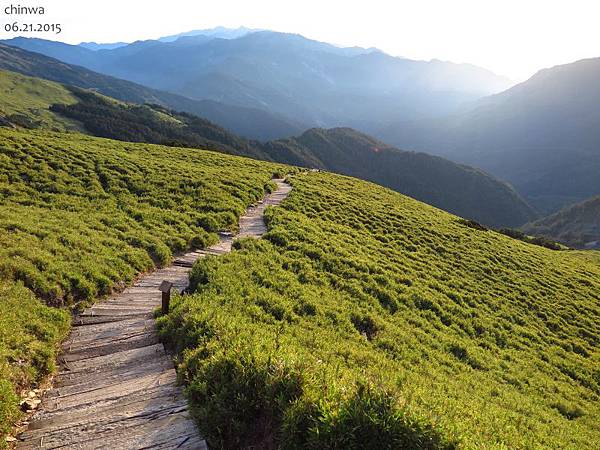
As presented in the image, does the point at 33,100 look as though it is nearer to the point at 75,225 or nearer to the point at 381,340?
the point at 75,225

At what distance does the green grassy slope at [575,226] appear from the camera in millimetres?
155900

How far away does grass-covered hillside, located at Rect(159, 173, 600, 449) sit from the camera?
18.6 ft

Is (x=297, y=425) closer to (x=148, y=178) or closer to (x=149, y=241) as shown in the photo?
(x=149, y=241)

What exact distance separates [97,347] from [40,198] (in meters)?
14.6

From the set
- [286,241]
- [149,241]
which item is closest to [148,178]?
[149,241]

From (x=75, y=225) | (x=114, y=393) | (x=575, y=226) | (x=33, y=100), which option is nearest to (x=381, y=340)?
(x=114, y=393)

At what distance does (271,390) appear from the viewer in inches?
233

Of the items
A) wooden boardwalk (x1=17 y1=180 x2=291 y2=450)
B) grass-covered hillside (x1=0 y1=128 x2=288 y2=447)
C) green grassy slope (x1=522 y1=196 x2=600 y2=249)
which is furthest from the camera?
green grassy slope (x1=522 y1=196 x2=600 y2=249)

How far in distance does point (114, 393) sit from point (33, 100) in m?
181

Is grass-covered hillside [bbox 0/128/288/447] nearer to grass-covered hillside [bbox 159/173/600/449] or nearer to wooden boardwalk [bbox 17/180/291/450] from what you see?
wooden boardwalk [bbox 17/180/291/450]

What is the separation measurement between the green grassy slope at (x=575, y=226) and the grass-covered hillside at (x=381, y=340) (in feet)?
503

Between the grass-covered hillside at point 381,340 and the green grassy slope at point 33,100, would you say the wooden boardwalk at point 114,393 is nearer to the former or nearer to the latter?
the grass-covered hillside at point 381,340

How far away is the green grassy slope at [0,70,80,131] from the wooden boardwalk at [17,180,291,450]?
11360 cm

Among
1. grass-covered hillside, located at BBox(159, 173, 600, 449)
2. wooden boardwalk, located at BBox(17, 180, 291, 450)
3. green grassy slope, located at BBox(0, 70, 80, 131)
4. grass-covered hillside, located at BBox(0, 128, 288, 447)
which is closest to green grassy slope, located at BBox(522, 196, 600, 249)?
grass-covered hillside, located at BBox(159, 173, 600, 449)
